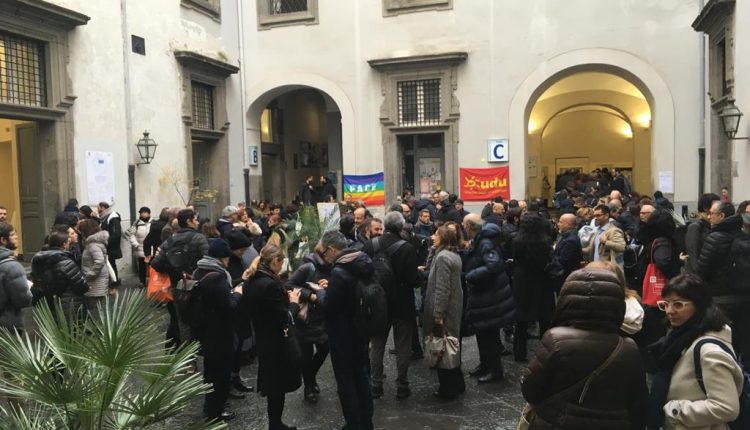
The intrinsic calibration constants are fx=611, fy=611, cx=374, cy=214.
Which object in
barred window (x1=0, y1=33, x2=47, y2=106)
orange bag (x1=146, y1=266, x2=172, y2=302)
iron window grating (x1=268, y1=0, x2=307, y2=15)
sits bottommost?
orange bag (x1=146, y1=266, x2=172, y2=302)

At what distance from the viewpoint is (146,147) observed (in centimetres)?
1352

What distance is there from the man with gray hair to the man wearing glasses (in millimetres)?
2782

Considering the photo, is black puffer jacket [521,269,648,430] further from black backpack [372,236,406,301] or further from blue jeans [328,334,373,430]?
black backpack [372,236,406,301]

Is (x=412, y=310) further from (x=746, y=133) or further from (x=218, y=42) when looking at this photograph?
(x=218, y=42)

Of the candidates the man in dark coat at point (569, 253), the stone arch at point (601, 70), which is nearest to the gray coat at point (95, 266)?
the man in dark coat at point (569, 253)

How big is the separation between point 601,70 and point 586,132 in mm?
8297

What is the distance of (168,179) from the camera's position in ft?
47.9

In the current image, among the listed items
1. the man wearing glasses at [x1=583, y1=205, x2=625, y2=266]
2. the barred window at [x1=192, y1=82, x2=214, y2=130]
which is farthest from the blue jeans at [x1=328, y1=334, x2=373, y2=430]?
the barred window at [x1=192, y1=82, x2=214, y2=130]

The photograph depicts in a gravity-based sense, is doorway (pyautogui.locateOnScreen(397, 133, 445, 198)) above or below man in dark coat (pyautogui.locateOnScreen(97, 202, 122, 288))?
above

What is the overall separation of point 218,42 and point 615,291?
16.3 m

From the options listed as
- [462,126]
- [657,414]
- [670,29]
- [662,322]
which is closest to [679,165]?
[670,29]

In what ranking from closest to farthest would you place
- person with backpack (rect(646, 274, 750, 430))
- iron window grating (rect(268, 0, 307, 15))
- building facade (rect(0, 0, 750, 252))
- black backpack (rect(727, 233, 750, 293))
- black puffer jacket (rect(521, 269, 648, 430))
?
black puffer jacket (rect(521, 269, 648, 430))
person with backpack (rect(646, 274, 750, 430))
black backpack (rect(727, 233, 750, 293))
building facade (rect(0, 0, 750, 252))
iron window grating (rect(268, 0, 307, 15))

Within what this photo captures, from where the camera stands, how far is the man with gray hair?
5.76 meters

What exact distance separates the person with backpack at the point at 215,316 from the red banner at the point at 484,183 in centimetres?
1181
